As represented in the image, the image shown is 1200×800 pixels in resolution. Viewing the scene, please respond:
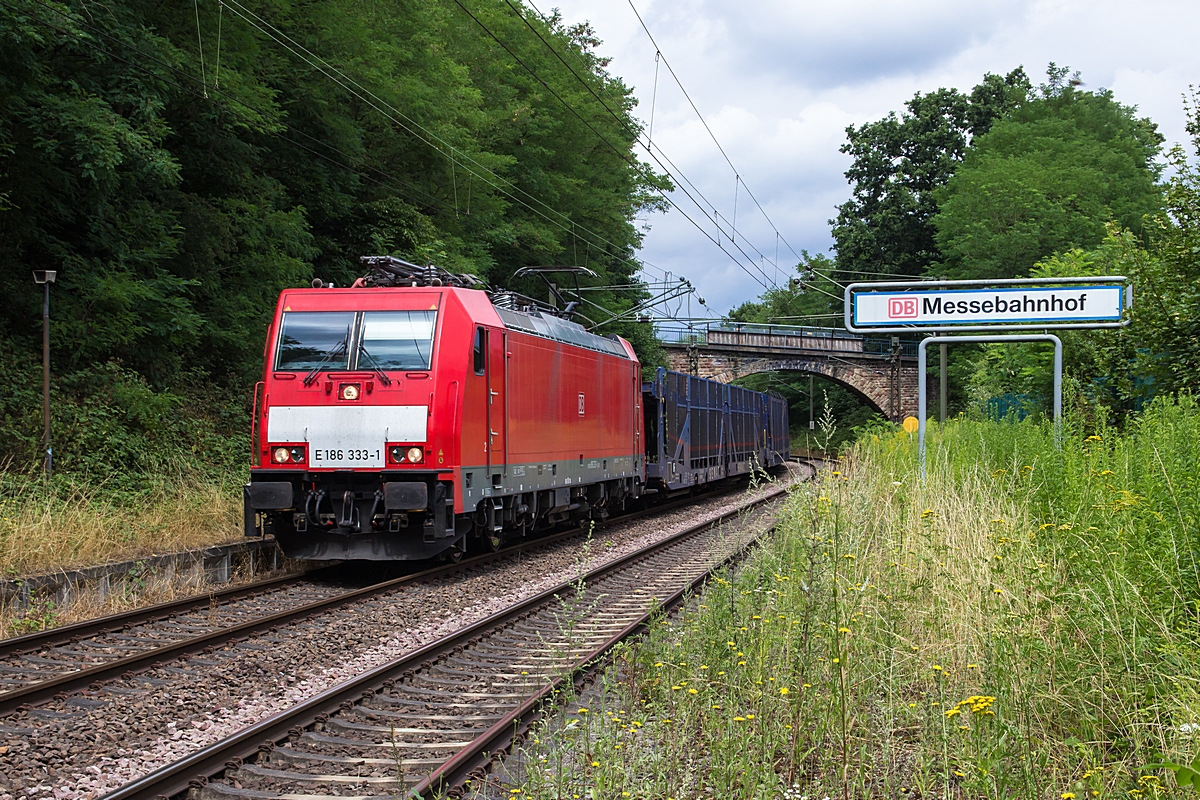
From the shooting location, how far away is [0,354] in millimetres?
15062

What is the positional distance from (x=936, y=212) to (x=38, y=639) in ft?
186

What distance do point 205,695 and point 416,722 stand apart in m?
1.53

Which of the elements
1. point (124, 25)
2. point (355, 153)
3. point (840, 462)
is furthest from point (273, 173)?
point (840, 462)

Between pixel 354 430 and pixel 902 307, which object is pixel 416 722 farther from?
pixel 902 307

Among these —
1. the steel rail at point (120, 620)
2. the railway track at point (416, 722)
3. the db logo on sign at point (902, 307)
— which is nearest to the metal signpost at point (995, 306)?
the db logo on sign at point (902, 307)

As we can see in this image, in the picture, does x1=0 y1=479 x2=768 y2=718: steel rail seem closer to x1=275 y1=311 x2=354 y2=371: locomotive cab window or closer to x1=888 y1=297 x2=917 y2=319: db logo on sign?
x1=275 y1=311 x2=354 y2=371: locomotive cab window

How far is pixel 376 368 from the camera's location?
11258 millimetres

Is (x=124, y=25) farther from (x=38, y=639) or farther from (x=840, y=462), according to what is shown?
(x=840, y=462)

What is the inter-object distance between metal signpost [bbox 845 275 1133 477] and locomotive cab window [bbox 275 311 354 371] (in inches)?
232

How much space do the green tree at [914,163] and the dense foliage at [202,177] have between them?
3535cm

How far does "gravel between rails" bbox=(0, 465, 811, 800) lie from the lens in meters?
5.17

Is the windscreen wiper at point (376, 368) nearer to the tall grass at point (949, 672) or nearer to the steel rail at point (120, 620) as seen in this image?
the steel rail at point (120, 620)

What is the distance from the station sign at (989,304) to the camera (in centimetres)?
1165

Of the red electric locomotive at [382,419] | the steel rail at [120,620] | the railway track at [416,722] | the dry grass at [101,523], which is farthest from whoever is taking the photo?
the red electric locomotive at [382,419]
